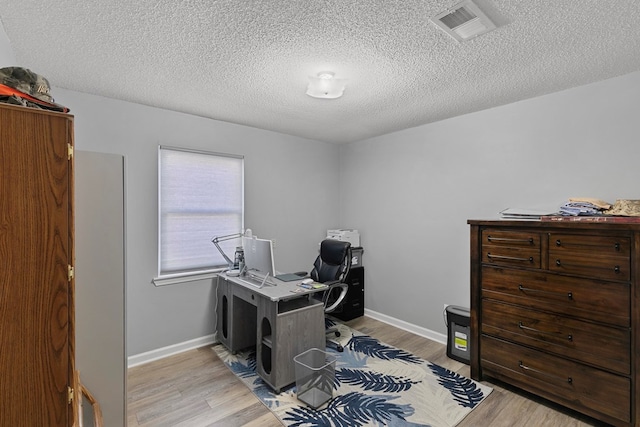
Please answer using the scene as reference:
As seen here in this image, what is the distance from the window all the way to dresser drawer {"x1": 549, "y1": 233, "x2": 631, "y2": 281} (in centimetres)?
302

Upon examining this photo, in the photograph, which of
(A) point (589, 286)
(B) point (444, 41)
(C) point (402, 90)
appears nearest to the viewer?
(B) point (444, 41)

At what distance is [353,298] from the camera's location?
13.2 ft

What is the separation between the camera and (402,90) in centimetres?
254

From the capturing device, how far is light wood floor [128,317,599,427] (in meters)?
2.09

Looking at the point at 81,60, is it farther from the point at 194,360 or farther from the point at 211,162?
the point at 194,360

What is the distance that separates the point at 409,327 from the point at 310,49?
3.27 meters

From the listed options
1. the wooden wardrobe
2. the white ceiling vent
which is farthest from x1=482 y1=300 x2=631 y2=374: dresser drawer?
the wooden wardrobe

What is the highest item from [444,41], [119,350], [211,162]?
[444,41]

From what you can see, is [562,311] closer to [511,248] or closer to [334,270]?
[511,248]

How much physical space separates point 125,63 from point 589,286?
11.7 ft

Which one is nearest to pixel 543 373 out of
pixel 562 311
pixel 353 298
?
pixel 562 311

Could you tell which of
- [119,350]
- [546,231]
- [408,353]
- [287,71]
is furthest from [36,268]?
[408,353]

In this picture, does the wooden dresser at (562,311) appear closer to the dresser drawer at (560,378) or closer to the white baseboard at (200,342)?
the dresser drawer at (560,378)

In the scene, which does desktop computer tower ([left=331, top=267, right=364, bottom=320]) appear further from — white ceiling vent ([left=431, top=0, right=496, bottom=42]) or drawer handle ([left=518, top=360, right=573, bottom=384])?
white ceiling vent ([left=431, top=0, right=496, bottom=42])
